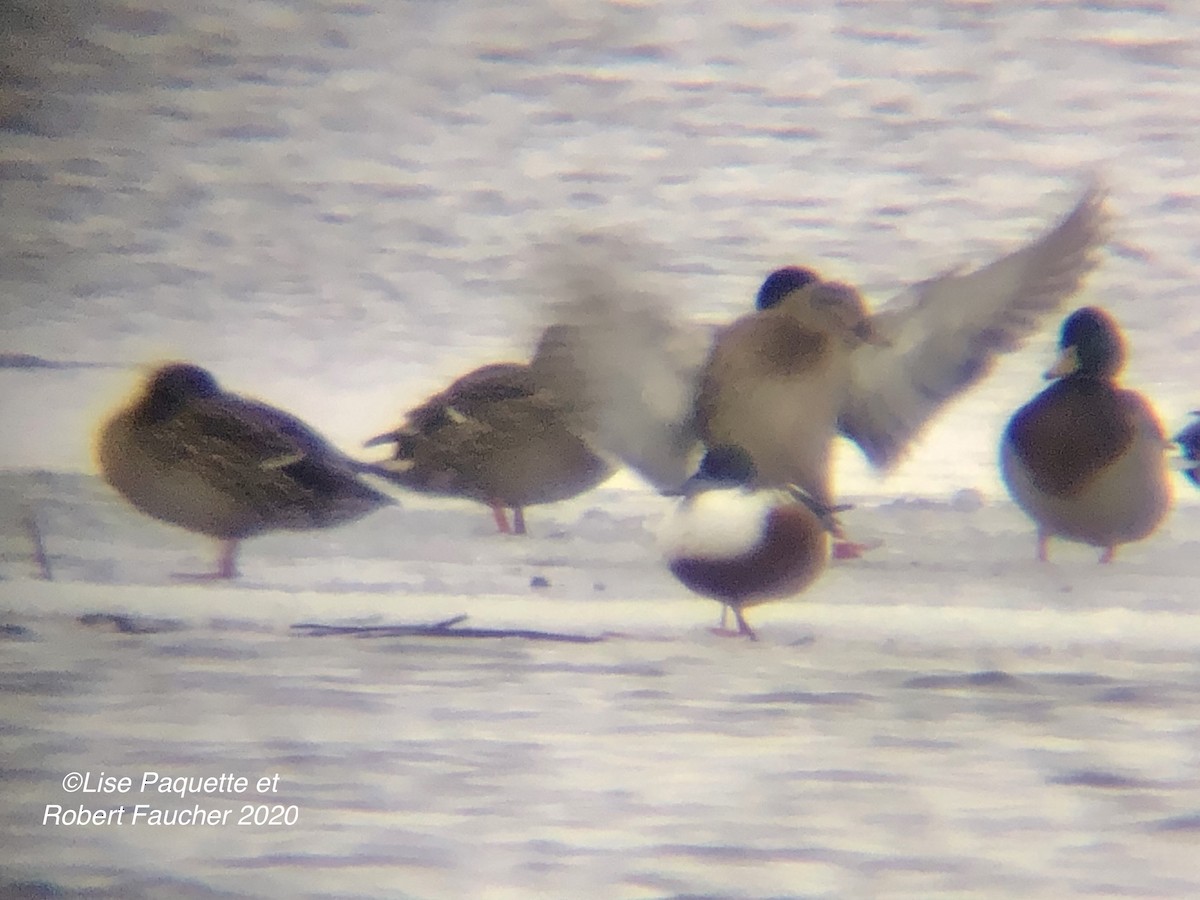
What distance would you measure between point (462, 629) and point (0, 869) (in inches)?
16.9

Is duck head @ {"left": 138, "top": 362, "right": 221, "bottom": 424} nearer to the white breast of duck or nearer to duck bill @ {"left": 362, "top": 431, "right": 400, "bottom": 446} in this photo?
duck bill @ {"left": 362, "top": 431, "right": 400, "bottom": 446}

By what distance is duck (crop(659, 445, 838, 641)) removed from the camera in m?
1.03

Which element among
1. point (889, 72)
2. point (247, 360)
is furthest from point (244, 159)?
point (889, 72)

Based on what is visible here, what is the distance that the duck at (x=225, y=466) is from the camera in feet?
3.65

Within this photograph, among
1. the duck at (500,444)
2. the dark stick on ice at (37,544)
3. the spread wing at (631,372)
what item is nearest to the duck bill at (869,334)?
the spread wing at (631,372)

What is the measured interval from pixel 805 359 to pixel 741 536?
16 centimetres

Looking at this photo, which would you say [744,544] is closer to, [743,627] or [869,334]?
[743,627]

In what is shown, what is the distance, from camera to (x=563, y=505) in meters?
1.10

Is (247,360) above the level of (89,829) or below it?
above

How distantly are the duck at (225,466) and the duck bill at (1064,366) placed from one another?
1.87ft

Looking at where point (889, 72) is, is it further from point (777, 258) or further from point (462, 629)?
point (462, 629)

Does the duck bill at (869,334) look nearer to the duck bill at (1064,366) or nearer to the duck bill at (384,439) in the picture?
the duck bill at (1064,366)

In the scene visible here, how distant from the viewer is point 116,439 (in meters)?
1.13

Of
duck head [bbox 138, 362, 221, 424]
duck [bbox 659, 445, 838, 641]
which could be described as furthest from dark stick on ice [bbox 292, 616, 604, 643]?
duck head [bbox 138, 362, 221, 424]
